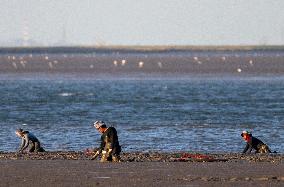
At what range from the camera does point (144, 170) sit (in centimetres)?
3294

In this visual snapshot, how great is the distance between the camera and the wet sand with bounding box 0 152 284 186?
29822mm

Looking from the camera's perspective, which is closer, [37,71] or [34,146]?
[34,146]

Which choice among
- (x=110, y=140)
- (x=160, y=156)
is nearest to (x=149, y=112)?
(x=160, y=156)

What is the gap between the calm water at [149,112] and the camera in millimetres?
48031

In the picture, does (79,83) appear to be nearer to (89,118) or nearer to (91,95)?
(91,95)

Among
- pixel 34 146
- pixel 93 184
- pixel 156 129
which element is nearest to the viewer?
pixel 93 184

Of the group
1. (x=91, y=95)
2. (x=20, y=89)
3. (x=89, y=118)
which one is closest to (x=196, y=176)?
(x=89, y=118)

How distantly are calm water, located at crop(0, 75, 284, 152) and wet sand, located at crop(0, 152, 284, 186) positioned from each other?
251 inches

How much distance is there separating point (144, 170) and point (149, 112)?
34081 mm

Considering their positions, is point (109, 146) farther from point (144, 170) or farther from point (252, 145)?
point (252, 145)

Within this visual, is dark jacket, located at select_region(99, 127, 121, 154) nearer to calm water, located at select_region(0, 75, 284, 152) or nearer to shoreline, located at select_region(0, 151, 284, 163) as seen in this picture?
shoreline, located at select_region(0, 151, 284, 163)

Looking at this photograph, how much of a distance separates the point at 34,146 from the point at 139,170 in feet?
29.3

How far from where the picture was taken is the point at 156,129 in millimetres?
54312

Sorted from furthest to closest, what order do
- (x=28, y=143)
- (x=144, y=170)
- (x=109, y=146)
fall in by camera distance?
1. (x=28, y=143)
2. (x=109, y=146)
3. (x=144, y=170)
